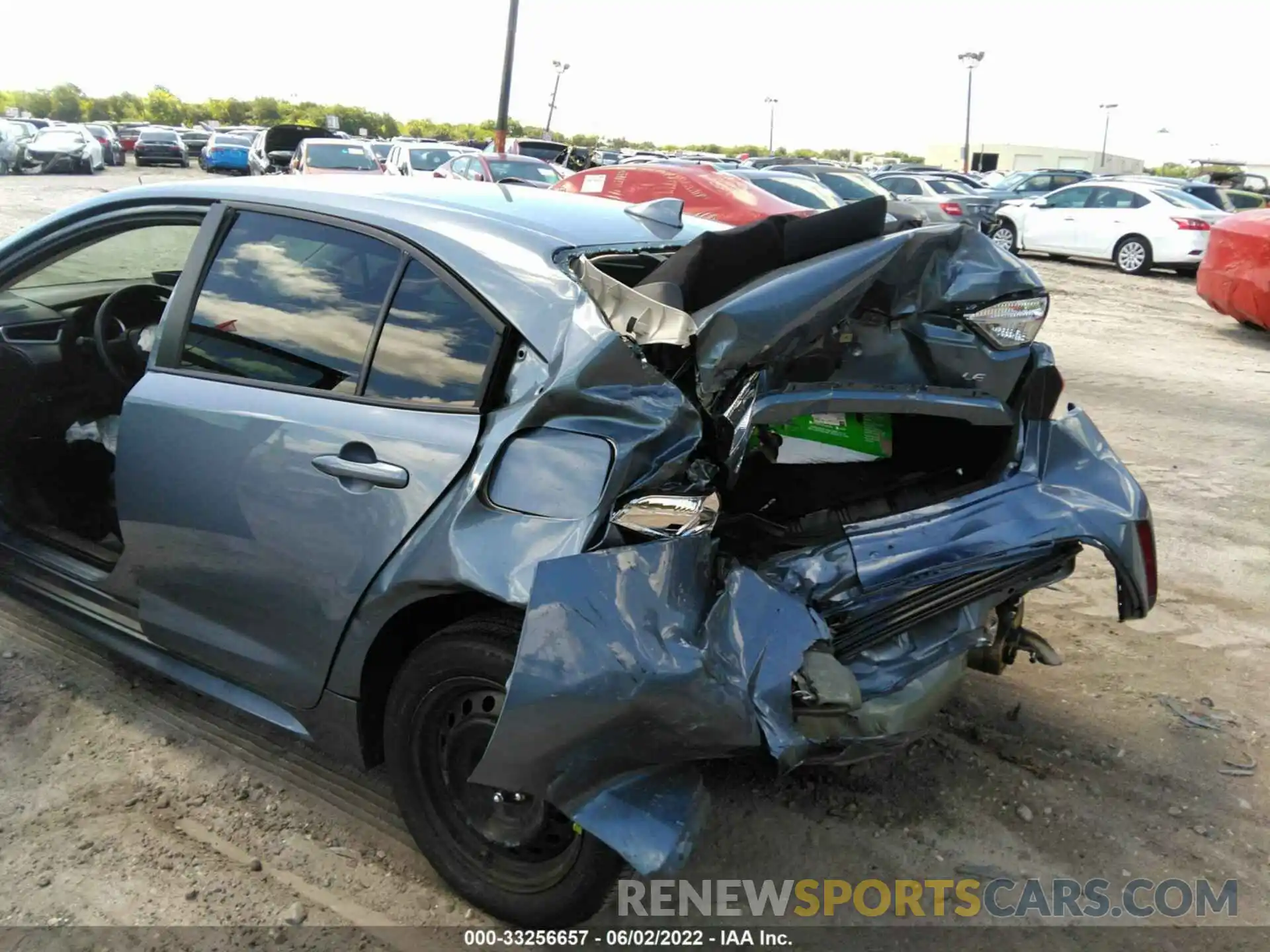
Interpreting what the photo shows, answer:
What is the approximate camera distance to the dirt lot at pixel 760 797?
2.67m

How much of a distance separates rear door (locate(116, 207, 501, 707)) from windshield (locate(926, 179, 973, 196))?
21.3 metres

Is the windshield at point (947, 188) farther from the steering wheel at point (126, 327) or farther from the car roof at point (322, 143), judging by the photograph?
the steering wheel at point (126, 327)

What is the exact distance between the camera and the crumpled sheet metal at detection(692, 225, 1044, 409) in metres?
2.37

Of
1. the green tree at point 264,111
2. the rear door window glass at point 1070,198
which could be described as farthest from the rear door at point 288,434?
the green tree at point 264,111

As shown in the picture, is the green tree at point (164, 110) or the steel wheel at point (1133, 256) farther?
the green tree at point (164, 110)

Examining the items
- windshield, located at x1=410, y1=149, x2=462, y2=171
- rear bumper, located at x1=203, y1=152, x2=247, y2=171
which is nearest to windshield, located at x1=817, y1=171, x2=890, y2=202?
windshield, located at x1=410, y1=149, x2=462, y2=171

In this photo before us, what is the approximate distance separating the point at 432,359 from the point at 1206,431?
260 inches

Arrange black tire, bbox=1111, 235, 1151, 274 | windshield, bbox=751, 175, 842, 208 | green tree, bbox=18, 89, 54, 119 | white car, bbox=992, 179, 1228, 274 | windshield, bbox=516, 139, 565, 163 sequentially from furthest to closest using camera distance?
green tree, bbox=18, 89, 54, 119 → windshield, bbox=516, 139, 565, 163 → black tire, bbox=1111, 235, 1151, 274 → white car, bbox=992, 179, 1228, 274 → windshield, bbox=751, 175, 842, 208

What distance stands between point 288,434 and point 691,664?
131 centimetres

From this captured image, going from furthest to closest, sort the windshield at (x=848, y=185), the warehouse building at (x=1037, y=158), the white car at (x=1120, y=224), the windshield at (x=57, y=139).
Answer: the warehouse building at (x=1037, y=158) → the windshield at (x=57, y=139) → the white car at (x=1120, y=224) → the windshield at (x=848, y=185)

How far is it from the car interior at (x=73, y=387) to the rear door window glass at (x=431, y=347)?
1.56 meters

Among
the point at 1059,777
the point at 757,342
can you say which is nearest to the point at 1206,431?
the point at 1059,777

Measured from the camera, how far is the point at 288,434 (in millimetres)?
2672

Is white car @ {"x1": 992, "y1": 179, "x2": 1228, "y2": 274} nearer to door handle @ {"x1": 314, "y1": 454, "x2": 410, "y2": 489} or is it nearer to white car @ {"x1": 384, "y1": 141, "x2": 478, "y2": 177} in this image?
white car @ {"x1": 384, "y1": 141, "x2": 478, "y2": 177}
